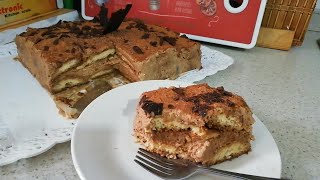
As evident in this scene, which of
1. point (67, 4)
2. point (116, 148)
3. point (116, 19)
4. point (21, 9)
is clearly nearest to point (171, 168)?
point (116, 148)

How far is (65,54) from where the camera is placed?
3.63 feet

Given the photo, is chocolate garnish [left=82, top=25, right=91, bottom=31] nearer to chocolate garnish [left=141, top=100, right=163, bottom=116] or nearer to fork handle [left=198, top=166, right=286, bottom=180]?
chocolate garnish [left=141, top=100, right=163, bottom=116]

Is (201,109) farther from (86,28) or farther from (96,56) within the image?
(86,28)

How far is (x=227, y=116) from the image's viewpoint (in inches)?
28.4

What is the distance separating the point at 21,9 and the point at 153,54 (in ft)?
2.33

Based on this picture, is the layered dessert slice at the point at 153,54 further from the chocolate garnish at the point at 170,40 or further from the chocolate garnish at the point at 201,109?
the chocolate garnish at the point at 201,109

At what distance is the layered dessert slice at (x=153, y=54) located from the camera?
114 centimetres

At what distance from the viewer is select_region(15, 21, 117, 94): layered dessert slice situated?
3.56 feet

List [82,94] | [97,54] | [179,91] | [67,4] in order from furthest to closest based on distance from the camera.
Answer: [67,4]
[97,54]
[82,94]
[179,91]

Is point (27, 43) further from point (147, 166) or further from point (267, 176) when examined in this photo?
point (267, 176)

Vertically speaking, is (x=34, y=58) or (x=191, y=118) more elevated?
(x=191, y=118)

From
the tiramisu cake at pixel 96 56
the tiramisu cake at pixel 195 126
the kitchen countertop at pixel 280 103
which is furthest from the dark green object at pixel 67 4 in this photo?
the tiramisu cake at pixel 195 126

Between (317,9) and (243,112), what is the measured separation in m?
1.46

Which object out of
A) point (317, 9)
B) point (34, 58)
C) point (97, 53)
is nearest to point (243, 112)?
point (97, 53)
